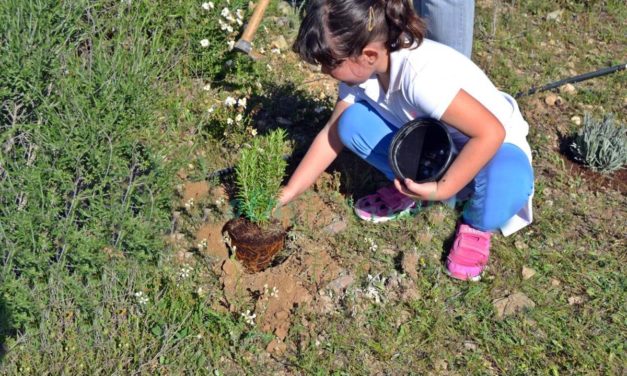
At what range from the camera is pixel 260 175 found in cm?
308

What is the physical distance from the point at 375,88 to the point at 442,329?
998 mm

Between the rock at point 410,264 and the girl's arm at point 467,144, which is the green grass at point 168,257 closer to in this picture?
the rock at point 410,264

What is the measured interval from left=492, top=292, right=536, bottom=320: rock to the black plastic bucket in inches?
23.0

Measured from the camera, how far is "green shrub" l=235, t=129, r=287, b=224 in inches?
120

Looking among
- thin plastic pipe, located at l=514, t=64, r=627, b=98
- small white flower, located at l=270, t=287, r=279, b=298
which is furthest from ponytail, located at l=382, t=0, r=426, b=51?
thin plastic pipe, located at l=514, t=64, r=627, b=98

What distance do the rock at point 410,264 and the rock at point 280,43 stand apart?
1792 mm

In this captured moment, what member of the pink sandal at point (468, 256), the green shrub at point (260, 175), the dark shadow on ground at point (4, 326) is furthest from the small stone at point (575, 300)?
the dark shadow on ground at point (4, 326)

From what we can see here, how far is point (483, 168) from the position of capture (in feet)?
10.4

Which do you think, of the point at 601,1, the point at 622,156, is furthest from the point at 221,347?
the point at 601,1

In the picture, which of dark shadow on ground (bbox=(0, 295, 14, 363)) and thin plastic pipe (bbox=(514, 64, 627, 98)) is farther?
thin plastic pipe (bbox=(514, 64, 627, 98))

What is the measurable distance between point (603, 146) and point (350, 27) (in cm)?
177

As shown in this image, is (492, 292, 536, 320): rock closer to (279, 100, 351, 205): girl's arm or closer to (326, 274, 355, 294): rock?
(326, 274, 355, 294): rock

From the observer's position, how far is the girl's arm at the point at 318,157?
3414 mm

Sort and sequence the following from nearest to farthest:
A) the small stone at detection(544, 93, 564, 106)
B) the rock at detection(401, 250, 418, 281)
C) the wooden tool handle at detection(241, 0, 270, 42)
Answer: the rock at detection(401, 250, 418, 281)
the wooden tool handle at detection(241, 0, 270, 42)
the small stone at detection(544, 93, 564, 106)
